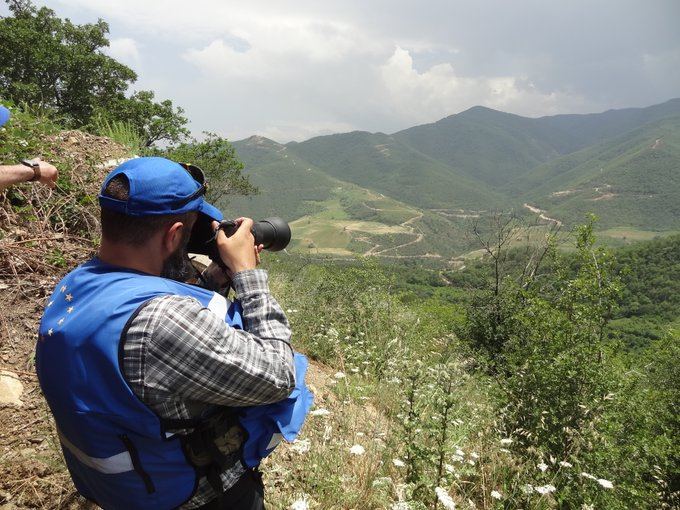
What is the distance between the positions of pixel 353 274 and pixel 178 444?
7.45 m

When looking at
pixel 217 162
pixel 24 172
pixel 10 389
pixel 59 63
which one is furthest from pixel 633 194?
pixel 10 389

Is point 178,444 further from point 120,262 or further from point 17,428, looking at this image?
point 17,428

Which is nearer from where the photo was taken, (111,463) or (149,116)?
(111,463)

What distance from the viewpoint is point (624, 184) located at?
15962 centimetres

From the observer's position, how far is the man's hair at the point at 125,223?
1142mm

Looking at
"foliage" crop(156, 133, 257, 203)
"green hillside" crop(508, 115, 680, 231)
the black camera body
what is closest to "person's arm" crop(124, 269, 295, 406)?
the black camera body

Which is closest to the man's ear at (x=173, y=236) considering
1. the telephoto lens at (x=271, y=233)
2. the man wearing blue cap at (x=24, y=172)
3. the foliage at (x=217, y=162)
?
the telephoto lens at (x=271, y=233)

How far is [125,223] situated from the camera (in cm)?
116

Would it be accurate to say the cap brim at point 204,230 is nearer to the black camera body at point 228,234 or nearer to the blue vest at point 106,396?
the black camera body at point 228,234

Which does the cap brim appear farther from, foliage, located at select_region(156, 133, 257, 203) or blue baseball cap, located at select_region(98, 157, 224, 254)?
foliage, located at select_region(156, 133, 257, 203)

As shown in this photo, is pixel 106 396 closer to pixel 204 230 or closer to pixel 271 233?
pixel 204 230

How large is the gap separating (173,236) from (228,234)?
10.6 inches

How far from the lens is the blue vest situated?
1.01 metres

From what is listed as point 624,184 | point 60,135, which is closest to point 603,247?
point 60,135
